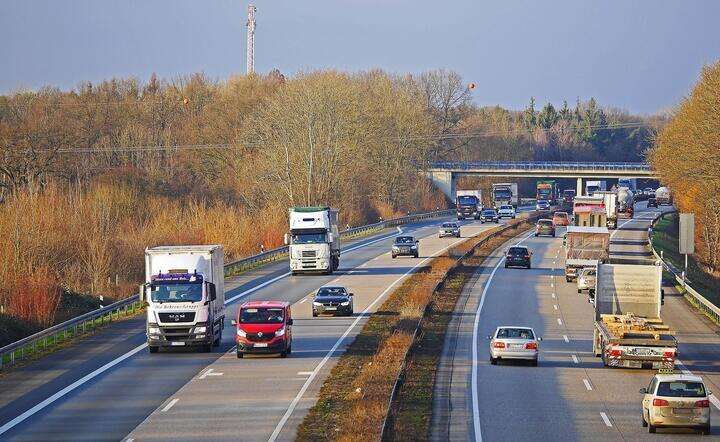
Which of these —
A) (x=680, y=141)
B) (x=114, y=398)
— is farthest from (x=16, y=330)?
(x=680, y=141)

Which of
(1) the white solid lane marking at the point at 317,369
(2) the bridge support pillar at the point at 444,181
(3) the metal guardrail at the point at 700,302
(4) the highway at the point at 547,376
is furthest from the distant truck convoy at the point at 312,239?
(2) the bridge support pillar at the point at 444,181

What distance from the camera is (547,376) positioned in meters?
33.4

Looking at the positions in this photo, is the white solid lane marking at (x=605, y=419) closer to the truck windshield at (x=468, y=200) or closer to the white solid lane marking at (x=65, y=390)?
the white solid lane marking at (x=65, y=390)

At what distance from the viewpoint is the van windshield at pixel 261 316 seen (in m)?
35.2

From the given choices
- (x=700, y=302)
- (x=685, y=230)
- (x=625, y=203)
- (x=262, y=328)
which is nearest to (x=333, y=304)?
(x=262, y=328)

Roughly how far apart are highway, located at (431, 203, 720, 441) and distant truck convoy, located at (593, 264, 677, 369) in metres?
0.56

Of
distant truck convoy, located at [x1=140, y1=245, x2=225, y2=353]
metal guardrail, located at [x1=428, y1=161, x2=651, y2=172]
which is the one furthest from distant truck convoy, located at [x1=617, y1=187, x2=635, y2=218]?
distant truck convoy, located at [x1=140, y1=245, x2=225, y2=353]

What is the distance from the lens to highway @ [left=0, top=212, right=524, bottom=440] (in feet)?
81.6

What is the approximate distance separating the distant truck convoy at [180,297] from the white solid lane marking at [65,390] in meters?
1.22

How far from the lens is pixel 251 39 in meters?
199

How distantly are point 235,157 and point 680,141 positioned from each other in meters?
50.6

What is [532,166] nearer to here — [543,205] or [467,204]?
[543,205]

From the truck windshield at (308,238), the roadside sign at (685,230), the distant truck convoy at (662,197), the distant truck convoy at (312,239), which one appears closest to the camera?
the roadside sign at (685,230)

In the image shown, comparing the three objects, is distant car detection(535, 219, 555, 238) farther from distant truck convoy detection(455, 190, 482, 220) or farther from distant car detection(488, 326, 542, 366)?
distant car detection(488, 326, 542, 366)
